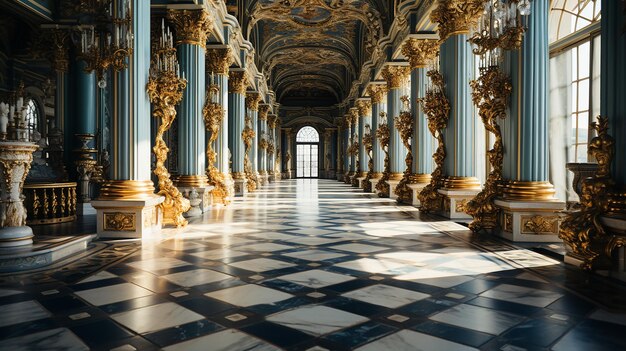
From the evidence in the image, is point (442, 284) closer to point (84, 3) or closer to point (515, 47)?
point (515, 47)

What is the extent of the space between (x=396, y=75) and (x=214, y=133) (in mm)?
7546

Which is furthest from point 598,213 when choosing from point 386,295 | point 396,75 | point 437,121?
point 396,75

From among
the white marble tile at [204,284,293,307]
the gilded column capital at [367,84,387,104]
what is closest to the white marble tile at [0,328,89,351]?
the white marble tile at [204,284,293,307]

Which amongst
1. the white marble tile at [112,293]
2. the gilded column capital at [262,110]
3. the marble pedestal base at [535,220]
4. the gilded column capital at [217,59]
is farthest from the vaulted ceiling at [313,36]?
the white marble tile at [112,293]

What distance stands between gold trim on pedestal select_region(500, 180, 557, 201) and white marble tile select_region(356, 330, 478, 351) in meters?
4.50

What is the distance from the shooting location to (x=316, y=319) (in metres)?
3.43

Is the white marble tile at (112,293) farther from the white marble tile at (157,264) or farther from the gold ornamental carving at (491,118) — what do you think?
the gold ornamental carving at (491,118)

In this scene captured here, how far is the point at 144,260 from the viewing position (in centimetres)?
558

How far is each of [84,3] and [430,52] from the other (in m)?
8.74

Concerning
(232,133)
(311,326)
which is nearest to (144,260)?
(311,326)

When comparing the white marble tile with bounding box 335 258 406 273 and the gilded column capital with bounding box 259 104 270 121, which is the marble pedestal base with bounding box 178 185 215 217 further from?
the gilded column capital with bounding box 259 104 270 121

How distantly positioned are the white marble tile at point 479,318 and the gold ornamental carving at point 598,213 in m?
1.97

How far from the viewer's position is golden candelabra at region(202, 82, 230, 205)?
11.9m

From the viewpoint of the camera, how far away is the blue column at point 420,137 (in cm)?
1301
